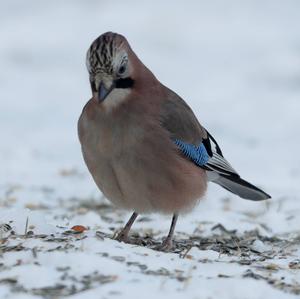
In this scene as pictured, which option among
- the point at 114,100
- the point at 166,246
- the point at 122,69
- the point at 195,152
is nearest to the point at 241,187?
the point at 195,152

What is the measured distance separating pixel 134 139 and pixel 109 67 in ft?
1.75

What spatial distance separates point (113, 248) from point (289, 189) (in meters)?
4.44

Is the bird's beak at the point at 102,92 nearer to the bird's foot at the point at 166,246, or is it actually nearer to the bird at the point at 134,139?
the bird at the point at 134,139

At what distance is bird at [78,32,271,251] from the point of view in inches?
221

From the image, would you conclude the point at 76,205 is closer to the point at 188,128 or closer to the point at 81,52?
the point at 188,128

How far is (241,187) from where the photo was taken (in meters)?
6.98

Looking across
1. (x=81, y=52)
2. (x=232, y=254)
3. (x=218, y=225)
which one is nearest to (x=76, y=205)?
(x=218, y=225)

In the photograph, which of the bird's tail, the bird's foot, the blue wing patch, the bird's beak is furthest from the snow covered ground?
the bird's beak

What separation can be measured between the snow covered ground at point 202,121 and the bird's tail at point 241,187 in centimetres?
31

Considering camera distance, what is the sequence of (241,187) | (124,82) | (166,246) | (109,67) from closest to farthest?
(109,67) < (124,82) < (166,246) < (241,187)

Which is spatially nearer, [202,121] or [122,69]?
[122,69]

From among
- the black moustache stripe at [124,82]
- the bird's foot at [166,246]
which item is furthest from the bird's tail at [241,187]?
the black moustache stripe at [124,82]

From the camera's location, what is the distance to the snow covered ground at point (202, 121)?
4762mm

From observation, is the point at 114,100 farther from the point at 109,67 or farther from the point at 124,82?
the point at 109,67
